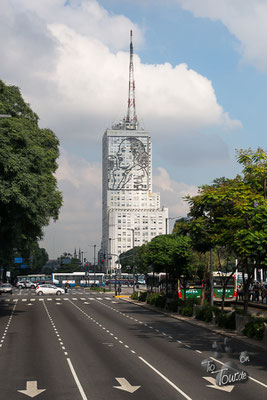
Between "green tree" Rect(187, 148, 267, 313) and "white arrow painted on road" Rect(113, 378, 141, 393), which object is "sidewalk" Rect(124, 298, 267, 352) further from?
"white arrow painted on road" Rect(113, 378, 141, 393)

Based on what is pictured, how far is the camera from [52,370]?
19.0 m

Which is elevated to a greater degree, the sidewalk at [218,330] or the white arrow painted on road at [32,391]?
the sidewalk at [218,330]

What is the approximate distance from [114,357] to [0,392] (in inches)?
273

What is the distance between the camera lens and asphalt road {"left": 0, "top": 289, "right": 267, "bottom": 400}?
51.0 feet

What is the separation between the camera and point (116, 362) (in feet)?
67.4

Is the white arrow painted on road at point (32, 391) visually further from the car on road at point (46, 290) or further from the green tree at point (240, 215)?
the car on road at point (46, 290)

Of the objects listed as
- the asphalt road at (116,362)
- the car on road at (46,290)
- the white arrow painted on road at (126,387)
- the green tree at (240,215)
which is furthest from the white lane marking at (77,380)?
the car on road at (46,290)

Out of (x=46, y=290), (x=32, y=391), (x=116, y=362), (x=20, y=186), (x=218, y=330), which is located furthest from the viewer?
(x=46, y=290)

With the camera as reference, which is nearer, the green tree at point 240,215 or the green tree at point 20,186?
the green tree at point 240,215

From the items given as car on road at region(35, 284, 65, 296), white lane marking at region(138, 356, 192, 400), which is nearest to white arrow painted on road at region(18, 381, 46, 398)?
white lane marking at region(138, 356, 192, 400)

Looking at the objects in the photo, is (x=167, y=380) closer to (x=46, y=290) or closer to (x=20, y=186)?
(x=20, y=186)

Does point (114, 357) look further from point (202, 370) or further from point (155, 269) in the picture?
point (155, 269)

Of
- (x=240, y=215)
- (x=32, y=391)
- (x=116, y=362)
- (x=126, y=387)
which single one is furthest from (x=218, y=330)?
(x=32, y=391)

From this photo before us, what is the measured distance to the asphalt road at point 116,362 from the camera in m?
15.5
